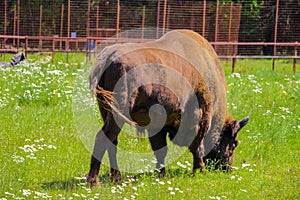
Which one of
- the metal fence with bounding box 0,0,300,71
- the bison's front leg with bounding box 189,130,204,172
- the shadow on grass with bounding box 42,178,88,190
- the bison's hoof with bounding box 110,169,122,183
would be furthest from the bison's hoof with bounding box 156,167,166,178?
the metal fence with bounding box 0,0,300,71

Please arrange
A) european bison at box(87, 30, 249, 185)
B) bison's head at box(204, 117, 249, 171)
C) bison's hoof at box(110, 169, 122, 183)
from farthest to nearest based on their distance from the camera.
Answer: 1. bison's head at box(204, 117, 249, 171)
2. bison's hoof at box(110, 169, 122, 183)
3. european bison at box(87, 30, 249, 185)

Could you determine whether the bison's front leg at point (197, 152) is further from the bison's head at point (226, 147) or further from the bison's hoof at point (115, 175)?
the bison's hoof at point (115, 175)

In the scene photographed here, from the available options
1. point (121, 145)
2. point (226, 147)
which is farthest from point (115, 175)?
point (226, 147)

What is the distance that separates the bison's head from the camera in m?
7.52

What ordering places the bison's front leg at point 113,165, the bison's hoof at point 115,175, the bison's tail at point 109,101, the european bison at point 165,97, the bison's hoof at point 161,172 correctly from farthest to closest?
the bison's hoof at point 161,172 → the bison's hoof at point 115,175 → the bison's front leg at point 113,165 → the european bison at point 165,97 → the bison's tail at point 109,101

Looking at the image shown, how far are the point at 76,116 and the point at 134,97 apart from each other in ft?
12.2

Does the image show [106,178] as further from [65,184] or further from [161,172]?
[161,172]

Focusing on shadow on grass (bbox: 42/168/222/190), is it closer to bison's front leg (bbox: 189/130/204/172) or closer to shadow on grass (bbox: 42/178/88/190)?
shadow on grass (bbox: 42/178/88/190)

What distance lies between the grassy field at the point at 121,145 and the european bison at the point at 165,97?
0.32 m

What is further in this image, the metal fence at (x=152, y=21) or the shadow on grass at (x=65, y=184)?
the metal fence at (x=152, y=21)

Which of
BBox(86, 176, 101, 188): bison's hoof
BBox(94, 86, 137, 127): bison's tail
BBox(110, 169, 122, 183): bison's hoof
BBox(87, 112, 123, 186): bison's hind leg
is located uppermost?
BBox(94, 86, 137, 127): bison's tail

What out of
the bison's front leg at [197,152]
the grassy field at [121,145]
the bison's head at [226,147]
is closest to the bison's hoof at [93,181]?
the grassy field at [121,145]

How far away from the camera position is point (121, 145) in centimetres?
804

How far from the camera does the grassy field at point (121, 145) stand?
230 inches
